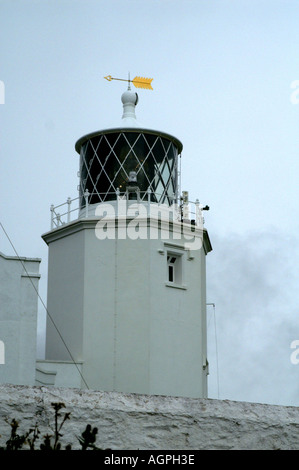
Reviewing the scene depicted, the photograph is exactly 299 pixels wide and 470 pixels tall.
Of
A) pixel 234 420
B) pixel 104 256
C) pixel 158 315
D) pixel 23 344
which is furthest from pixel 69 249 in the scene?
pixel 234 420

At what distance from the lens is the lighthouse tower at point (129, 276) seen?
19.8 metres

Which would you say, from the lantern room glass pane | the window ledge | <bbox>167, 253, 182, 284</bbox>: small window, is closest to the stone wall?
the window ledge

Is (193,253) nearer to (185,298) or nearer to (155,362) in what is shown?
(185,298)

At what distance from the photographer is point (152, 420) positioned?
19.2 ft

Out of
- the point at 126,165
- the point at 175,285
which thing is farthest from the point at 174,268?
the point at 126,165

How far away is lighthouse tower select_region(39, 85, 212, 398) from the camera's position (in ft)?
65.1

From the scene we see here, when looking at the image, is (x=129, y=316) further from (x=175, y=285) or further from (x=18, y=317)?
(x=18, y=317)
